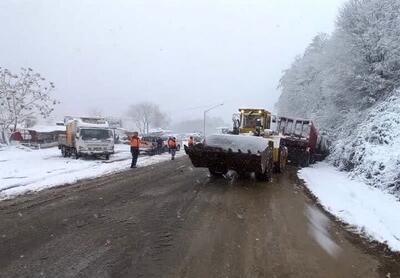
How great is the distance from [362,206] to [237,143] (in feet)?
16.8

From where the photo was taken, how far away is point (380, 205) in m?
12.1

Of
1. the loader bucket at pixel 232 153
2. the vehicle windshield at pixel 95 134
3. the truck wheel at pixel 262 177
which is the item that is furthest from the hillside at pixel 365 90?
the vehicle windshield at pixel 95 134

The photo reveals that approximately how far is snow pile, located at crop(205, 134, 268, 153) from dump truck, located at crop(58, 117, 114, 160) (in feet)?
50.7

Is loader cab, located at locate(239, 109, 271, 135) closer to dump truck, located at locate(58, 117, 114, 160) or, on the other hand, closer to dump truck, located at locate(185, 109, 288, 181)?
dump truck, located at locate(185, 109, 288, 181)

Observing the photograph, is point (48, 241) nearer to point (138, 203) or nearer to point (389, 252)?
point (138, 203)

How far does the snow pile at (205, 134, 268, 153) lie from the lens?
15545 mm

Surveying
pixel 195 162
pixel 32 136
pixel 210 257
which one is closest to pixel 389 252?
pixel 210 257

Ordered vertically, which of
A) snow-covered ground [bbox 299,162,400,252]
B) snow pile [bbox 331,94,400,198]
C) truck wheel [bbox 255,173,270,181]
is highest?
snow pile [bbox 331,94,400,198]

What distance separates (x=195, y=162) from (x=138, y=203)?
521 centimetres

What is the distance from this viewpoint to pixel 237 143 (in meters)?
15.8

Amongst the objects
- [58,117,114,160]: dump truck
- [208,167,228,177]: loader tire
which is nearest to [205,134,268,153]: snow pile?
[208,167,228,177]: loader tire

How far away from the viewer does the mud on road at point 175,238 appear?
6.40 metres

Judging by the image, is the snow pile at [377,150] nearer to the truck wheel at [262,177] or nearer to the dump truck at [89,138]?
the truck wheel at [262,177]

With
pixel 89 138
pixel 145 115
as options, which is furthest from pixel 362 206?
pixel 145 115
